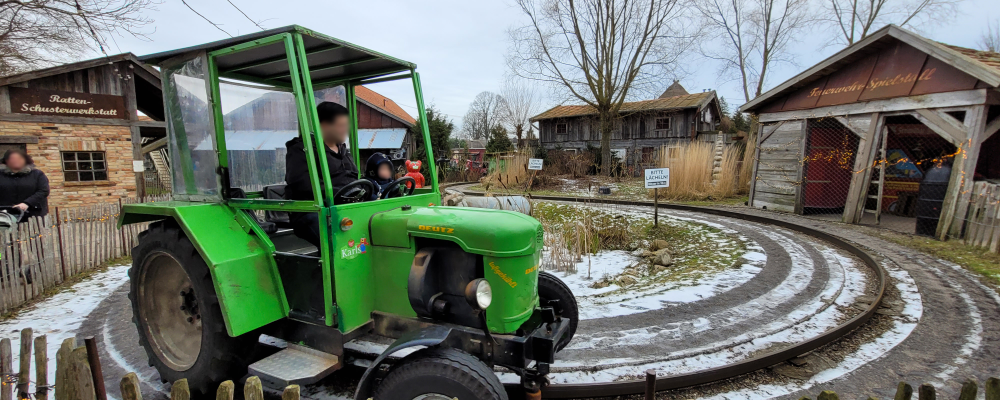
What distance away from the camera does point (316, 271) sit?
8.70 feet

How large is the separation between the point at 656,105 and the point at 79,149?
1047 inches

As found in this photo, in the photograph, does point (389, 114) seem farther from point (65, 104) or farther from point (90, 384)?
point (90, 384)

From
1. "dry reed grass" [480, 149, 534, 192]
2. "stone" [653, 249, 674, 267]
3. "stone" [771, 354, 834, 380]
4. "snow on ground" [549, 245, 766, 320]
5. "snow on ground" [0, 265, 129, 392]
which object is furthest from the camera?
"dry reed grass" [480, 149, 534, 192]

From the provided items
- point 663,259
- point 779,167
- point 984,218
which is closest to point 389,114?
point 779,167

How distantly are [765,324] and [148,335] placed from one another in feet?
15.9

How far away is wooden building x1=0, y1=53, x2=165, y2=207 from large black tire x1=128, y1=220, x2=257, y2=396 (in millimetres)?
9540

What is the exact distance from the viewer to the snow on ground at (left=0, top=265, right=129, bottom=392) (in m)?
3.89

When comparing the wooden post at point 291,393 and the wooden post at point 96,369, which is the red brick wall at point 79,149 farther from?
the wooden post at point 291,393

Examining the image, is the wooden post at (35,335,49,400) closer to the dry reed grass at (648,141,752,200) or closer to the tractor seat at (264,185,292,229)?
the tractor seat at (264,185,292,229)

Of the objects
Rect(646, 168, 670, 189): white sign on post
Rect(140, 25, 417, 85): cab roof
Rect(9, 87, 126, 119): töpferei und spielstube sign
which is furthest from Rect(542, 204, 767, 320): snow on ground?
Rect(9, 87, 126, 119): töpferei und spielstube sign

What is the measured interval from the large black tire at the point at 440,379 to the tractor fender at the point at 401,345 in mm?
52

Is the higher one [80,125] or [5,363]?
[80,125]

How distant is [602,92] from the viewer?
875 inches

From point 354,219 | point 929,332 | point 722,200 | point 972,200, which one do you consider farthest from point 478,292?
point 722,200
